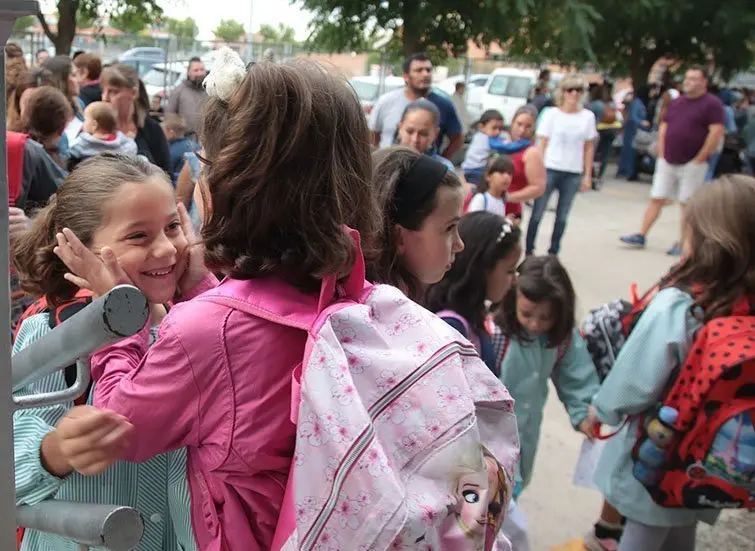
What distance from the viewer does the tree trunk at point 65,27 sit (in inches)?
638

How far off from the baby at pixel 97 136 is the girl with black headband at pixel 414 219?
2735 mm

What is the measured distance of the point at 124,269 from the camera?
1433 mm

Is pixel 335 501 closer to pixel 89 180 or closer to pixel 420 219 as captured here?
pixel 89 180

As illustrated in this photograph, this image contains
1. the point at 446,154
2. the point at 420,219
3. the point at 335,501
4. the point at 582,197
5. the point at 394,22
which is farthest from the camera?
the point at 394,22

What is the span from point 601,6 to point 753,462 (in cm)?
1910

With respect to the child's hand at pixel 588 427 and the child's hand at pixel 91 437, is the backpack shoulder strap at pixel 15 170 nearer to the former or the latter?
the child's hand at pixel 91 437

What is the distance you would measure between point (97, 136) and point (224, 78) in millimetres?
3410

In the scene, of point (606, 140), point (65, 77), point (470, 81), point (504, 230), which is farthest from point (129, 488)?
point (470, 81)

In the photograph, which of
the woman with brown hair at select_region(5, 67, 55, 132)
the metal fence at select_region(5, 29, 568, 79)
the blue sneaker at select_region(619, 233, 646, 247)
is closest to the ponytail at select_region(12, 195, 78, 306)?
the woman with brown hair at select_region(5, 67, 55, 132)

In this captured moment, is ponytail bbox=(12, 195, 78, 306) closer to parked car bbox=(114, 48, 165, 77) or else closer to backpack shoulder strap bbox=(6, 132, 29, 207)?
backpack shoulder strap bbox=(6, 132, 29, 207)

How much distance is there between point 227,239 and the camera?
1.23 m

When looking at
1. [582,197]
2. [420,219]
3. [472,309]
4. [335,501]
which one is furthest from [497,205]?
[582,197]

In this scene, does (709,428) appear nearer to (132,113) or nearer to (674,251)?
(132,113)

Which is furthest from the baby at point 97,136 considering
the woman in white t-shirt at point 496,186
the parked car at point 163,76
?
the parked car at point 163,76
